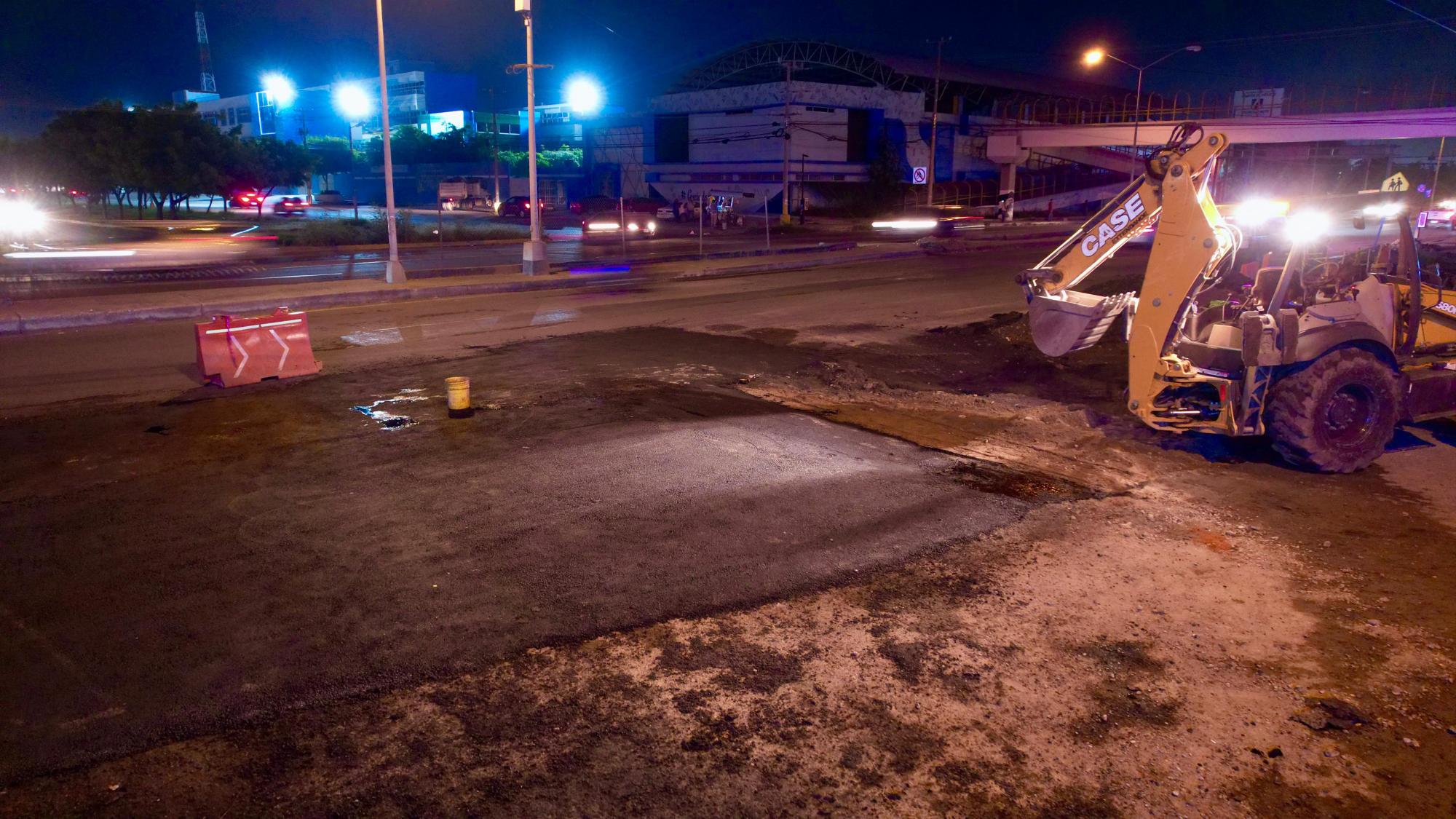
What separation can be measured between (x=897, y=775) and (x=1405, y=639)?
3374 millimetres

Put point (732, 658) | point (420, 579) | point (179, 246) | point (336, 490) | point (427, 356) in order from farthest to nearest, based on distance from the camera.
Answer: point (179, 246)
point (427, 356)
point (336, 490)
point (420, 579)
point (732, 658)

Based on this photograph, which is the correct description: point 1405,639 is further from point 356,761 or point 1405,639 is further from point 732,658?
point 356,761

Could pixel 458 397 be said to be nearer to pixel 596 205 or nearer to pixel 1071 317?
pixel 1071 317

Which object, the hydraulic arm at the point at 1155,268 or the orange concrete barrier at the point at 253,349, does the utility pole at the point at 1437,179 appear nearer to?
the hydraulic arm at the point at 1155,268

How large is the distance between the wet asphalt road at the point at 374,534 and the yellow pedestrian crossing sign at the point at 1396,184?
446 cm

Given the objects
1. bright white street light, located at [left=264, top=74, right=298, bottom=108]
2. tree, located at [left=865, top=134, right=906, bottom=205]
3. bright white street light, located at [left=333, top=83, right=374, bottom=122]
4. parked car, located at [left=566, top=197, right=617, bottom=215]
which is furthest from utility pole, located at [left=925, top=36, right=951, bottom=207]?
bright white street light, located at [left=264, top=74, right=298, bottom=108]

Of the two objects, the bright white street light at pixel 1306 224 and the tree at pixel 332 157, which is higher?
the tree at pixel 332 157

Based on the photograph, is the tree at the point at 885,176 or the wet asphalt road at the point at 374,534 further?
the tree at the point at 885,176

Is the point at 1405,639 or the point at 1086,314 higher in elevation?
the point at 1086,314

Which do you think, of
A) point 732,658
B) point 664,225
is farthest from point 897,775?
point 664,225

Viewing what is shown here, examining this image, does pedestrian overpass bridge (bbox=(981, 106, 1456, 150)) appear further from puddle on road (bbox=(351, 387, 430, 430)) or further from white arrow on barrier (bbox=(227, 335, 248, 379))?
white arrow on barrier (bbox=(227, 335, 248, 379))

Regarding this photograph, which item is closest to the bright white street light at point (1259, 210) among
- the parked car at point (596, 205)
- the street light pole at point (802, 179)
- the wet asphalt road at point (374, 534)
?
the wet asphalt road at point (374, 534)

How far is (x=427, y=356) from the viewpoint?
43.1ft

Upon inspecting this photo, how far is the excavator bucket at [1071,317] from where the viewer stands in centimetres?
808
